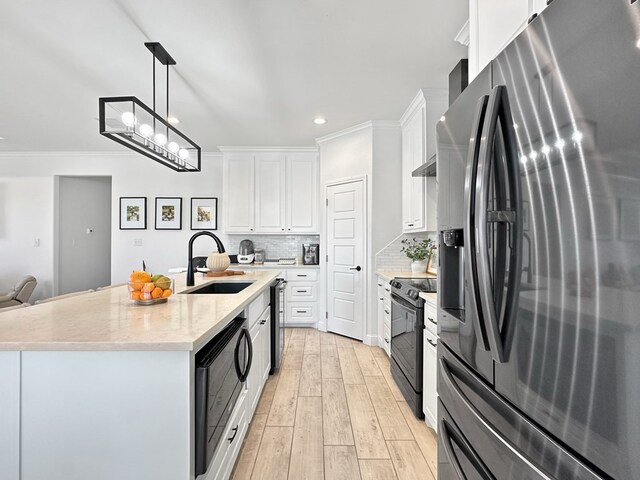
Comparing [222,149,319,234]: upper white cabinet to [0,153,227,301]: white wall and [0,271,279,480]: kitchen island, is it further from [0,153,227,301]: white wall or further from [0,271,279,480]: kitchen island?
[0,271,279,480]: kitchen island

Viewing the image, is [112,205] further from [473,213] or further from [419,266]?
[473,213]

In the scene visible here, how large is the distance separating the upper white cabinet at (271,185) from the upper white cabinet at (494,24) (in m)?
3.90

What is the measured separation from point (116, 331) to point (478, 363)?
48.4 inches

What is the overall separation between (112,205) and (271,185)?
9.10ft

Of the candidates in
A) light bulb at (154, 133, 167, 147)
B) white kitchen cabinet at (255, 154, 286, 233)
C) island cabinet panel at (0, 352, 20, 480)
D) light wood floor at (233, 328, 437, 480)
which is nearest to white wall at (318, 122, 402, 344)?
light wood floor at (233, 328, 437, 480)

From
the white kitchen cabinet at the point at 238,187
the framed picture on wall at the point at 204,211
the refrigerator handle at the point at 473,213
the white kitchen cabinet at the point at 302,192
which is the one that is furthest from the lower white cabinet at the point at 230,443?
the framed picture on wall at the point at 204,211

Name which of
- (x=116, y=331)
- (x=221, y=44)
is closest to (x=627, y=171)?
(x=116, y=331)

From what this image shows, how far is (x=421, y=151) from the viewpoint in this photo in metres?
3.37

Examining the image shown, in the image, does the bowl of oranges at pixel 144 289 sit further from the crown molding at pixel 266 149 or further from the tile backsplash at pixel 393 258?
the crown molding at pixel 266 149

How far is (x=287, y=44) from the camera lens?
245cm

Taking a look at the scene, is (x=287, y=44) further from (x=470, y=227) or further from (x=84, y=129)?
(x=84, y=129)

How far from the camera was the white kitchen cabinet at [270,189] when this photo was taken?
5.23 metres

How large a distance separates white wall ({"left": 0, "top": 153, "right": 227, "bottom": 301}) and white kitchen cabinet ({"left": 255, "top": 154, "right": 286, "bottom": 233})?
33.5 inches

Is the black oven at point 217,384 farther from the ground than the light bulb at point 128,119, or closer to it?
closer to it
